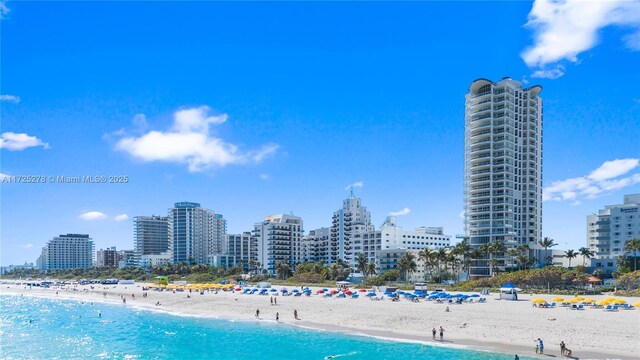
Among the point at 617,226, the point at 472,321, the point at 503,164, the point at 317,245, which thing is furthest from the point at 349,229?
the point at 472,321

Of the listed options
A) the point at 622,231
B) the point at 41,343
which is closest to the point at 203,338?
Answer: the point at 41,343

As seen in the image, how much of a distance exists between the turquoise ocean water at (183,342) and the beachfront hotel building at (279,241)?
101673 millimetres

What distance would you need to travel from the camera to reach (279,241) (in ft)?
603

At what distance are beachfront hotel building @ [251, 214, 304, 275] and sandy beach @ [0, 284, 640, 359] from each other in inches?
3675

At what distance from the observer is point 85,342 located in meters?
59.0

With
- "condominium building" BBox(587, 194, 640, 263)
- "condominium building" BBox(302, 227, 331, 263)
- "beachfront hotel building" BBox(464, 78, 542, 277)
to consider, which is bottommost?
"condominium building" BBox(302, 227, 331, 263)

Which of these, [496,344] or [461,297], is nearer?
[496,344]

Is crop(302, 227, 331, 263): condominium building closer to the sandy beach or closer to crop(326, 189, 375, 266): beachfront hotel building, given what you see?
crop(326, 189, 375, 266): beachfront hotel building

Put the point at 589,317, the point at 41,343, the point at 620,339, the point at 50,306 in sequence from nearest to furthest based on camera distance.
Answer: the point at 620,339
the point at 589,317
the point at 41,343
the point at 50,306

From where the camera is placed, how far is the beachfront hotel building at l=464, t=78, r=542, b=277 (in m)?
122

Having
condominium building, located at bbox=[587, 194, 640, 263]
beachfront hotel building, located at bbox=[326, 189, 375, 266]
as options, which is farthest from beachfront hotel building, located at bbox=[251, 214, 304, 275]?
condominium building, located at bbox=[587, 194, 640, 263]

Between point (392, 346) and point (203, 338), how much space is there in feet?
73.5

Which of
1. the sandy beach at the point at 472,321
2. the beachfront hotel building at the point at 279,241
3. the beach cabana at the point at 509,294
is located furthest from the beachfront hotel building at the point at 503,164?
the beachfront hotel building at the point at 279,241

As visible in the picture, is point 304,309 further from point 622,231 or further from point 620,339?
point 622,231
